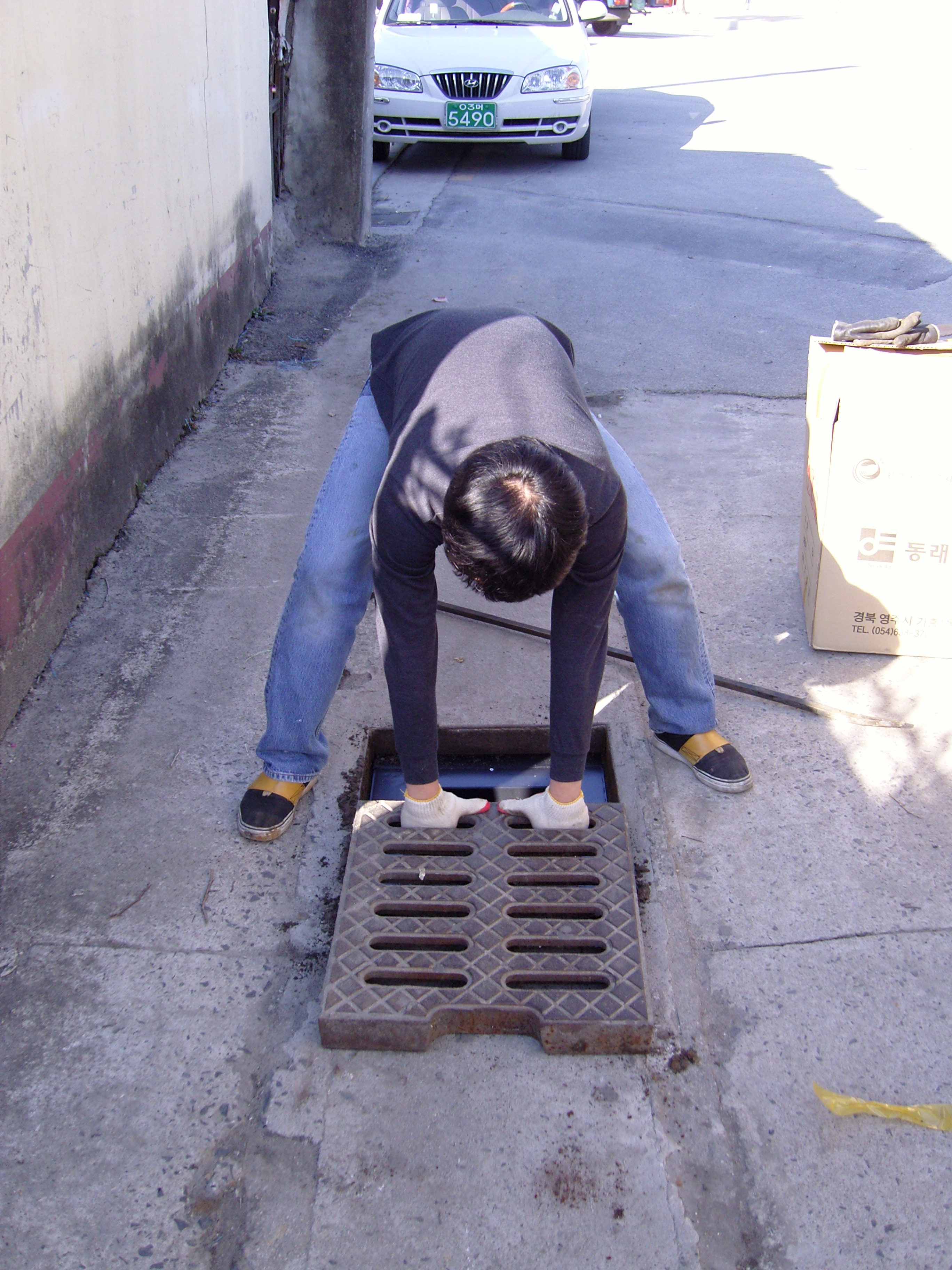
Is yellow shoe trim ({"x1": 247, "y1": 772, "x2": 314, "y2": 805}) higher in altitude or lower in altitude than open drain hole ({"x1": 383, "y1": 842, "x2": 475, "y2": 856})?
lower

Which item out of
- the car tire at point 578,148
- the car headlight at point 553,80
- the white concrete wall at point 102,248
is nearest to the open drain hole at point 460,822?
the white concrete wall at point 102,248

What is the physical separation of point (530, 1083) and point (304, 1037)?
0.41 m

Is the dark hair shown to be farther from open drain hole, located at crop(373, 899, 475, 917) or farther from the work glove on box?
the work glove on box

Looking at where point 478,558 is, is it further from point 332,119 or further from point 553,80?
point 553,80

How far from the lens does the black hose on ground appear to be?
2.67 metres

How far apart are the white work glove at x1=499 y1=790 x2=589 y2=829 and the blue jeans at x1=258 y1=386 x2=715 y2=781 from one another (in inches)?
16.3

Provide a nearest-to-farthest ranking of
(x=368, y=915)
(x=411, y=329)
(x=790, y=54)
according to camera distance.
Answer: (x=368, y=915) → (x=411, y=329) → (x=790, y=54)

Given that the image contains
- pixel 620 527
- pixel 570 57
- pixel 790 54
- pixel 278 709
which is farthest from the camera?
pixel 790 54

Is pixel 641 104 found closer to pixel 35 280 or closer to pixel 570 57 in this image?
pixel 570 57

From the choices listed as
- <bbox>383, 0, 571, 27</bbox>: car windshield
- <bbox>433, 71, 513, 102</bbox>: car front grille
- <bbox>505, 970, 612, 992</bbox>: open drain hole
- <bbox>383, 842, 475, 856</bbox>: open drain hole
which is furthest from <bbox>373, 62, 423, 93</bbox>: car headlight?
<bbox>505, 970, 612, 992</bbox>: open drain hole

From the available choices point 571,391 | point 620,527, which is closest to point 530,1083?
point 620,527

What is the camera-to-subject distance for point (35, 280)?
270 cm

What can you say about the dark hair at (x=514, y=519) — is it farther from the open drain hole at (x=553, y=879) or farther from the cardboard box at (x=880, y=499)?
the cardboard box at (x=880, y=499)

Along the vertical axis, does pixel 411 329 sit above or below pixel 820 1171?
above
